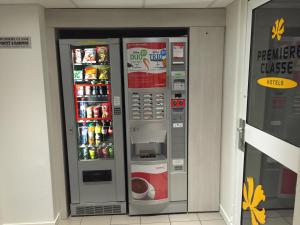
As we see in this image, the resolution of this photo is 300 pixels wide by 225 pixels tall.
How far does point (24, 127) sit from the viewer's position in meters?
2.83

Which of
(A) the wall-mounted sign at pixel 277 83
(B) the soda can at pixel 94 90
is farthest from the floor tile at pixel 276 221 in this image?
(B) the soda can at pixel 94 90

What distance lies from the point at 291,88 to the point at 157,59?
1502 millimetres

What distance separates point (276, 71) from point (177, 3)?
126 cm

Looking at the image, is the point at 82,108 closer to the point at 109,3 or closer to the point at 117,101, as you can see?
the point at 117,101

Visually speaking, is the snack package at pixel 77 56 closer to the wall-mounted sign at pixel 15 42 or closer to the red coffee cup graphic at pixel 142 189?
the wall-mounted sign at pixel 15 42

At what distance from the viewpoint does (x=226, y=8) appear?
292 cm

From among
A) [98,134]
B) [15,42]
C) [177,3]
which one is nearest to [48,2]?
[15,42]

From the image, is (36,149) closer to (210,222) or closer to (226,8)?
(210,222)

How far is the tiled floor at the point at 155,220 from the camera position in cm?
314

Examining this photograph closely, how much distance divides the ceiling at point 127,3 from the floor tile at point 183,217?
2.44 metres

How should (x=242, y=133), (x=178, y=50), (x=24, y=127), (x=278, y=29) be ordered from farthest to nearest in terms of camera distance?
(x=178, y=50), (x=24, y=127), (x=242, y=133), (x=278, y=29)

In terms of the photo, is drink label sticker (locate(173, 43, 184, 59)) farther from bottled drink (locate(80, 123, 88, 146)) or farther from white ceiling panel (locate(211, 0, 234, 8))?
bottled drink (locate(80, 123, 88, 146))

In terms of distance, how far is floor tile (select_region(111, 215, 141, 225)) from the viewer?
3158 millimetres

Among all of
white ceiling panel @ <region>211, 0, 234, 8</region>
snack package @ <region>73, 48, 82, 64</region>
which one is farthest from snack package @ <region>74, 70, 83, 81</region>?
white ceiling panel @ <region>211, 0, 234, 8</region>
